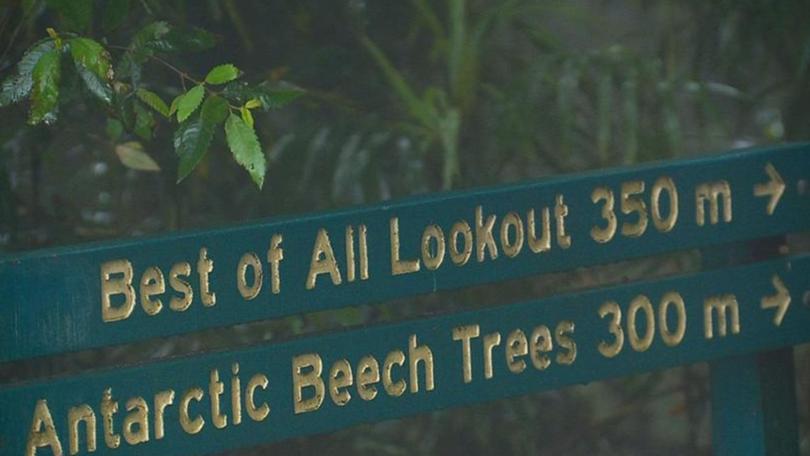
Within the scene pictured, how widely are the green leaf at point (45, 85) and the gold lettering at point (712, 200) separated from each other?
86 centimetres

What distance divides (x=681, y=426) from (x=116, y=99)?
5.06 ft

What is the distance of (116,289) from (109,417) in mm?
137

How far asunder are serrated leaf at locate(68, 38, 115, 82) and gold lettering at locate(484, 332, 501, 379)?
1.84 feet

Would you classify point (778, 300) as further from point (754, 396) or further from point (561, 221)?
point (561, 221)

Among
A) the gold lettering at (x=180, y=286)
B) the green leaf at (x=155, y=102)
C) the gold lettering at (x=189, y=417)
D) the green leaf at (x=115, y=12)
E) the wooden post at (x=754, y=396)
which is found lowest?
the wooden post at (x=754, y=396)

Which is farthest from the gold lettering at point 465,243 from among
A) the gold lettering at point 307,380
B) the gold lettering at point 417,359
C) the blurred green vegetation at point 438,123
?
the blurred green vegetation at point 438,123

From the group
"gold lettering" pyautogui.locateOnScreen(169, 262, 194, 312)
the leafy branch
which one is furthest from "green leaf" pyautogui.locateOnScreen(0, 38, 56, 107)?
"gold lettering" pyautogui.locateOnScreen(169, 262, 194, 312)

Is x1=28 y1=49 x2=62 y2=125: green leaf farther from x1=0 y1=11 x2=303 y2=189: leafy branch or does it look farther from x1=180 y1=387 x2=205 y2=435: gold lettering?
x1=180 y1=387 x2=205 y2=435: gold lettering

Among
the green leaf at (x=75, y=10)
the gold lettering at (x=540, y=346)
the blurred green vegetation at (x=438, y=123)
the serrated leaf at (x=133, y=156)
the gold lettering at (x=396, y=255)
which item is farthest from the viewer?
the blurred green vegetation at (x=438, y=123)

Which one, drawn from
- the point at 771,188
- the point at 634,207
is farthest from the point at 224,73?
the point at 771,188

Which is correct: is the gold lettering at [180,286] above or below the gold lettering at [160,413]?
above

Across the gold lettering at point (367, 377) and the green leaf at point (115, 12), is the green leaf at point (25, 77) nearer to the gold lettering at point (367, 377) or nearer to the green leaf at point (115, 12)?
the green leaf at point (115, 12)

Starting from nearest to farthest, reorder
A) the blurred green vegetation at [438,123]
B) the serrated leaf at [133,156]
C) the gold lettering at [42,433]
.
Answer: the gold lettering at [42,433] < the serrated leaf at [133,156] < the blurred green vegetation at [438,123]

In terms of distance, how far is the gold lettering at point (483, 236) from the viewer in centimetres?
203
